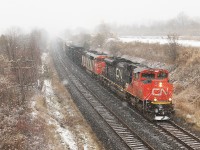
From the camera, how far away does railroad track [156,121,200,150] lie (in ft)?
53.8

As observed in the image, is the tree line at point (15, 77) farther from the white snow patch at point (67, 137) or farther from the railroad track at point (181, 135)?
the railroad track at point (181, 135)

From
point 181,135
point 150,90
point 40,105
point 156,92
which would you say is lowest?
point 181,135

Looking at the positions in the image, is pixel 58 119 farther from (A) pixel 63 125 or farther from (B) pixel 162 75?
(B) pixel 162 75

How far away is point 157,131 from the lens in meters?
18.8

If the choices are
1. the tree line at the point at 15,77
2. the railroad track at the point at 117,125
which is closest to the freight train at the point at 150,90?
the railroad track at the point at 117,125

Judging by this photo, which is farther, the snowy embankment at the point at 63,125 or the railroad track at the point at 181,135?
the snowy embankment at the point at 63,125

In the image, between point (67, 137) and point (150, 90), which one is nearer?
point (67, 137)

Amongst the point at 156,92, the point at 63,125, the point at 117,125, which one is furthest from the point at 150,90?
the point at 63,125

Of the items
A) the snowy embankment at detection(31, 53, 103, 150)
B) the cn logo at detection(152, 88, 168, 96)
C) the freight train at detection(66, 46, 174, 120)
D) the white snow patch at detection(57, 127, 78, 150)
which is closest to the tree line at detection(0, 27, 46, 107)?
the snowy embankment at detection(31, 53, 103, 150)

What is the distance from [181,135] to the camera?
1802cm

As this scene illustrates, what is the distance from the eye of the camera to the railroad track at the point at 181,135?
16406 mm

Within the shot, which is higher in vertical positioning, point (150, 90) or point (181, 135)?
point (150, 90)

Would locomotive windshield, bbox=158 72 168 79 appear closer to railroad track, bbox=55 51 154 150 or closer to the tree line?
railroad track, bbox=55 51 154 150

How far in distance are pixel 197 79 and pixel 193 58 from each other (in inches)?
155
